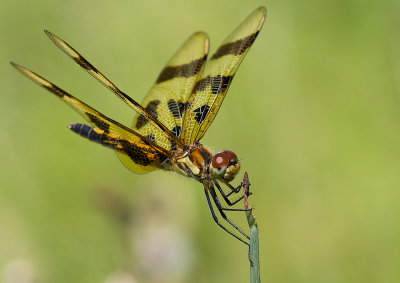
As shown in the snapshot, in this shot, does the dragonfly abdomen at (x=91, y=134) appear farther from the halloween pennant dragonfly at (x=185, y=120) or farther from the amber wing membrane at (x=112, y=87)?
the amber wing membrane at (x=112, y=87)

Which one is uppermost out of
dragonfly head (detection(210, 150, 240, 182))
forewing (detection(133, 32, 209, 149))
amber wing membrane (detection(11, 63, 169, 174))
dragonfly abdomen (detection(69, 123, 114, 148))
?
forewing (detection(133, 32, 209, 149))

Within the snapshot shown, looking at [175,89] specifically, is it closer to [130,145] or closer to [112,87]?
[130,145]

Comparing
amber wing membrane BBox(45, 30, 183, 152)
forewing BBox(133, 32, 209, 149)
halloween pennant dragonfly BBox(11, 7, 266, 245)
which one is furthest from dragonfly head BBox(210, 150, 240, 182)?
forewing BBox(133, 32, 209, 149)

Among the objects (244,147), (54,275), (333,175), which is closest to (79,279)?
(54,275)

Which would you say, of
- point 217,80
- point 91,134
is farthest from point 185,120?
point 91,134

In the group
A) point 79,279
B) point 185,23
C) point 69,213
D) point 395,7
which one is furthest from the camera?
point 185,23

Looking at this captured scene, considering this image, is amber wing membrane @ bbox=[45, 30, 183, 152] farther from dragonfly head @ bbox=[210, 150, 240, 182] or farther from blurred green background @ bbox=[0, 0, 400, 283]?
blurred green background @ bbox=[0, 0, 400, 283]

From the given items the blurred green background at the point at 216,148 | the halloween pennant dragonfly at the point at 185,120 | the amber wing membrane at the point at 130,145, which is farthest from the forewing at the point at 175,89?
the blurred green background at the point at 216,148

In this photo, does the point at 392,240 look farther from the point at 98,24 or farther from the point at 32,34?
the point at 32,34
